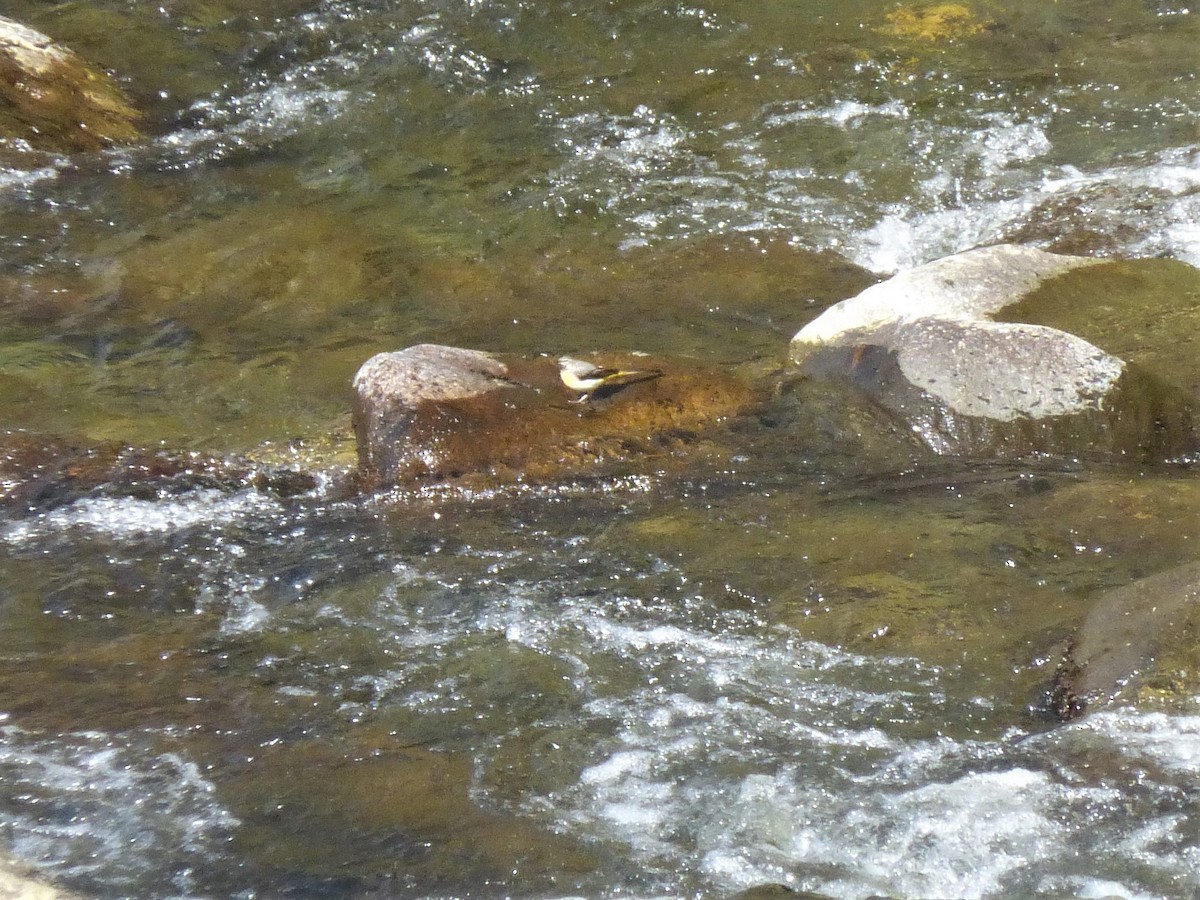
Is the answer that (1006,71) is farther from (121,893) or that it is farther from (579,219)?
(121,893)

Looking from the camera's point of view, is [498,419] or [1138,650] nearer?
[1138,650]

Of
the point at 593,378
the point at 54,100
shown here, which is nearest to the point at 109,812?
the point at 593,378

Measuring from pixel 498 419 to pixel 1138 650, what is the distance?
226cm

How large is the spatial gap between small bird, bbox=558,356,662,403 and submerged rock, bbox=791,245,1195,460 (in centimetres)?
86

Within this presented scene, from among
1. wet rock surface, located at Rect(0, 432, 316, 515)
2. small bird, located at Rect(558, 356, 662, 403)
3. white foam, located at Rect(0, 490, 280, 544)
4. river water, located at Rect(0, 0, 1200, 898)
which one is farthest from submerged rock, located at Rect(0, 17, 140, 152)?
small bird, located at Rect(558, 356, 662, 403)

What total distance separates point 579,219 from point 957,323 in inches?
101

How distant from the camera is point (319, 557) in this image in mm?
3969

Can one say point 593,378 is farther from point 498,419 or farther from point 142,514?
point 142,514

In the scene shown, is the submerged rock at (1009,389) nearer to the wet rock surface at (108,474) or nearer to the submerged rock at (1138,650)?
the submerged rock at (1138,650)

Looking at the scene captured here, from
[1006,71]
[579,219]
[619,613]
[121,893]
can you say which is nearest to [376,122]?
[579,219]

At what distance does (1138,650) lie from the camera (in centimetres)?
297

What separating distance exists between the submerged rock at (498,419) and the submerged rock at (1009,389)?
636 millimetres

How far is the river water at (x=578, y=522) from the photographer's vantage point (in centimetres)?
272

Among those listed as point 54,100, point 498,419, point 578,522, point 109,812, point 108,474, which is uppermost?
point 54,100
